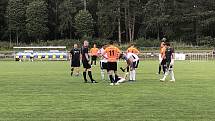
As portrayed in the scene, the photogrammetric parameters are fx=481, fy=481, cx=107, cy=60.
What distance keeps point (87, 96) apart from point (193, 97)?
3476 mm

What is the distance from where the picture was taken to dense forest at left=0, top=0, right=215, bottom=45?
87562 mm

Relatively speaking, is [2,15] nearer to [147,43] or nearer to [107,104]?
[147,43]

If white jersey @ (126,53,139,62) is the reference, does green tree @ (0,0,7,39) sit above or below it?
above

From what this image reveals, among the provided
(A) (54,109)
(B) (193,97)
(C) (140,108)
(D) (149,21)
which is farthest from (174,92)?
(D) (149,21)

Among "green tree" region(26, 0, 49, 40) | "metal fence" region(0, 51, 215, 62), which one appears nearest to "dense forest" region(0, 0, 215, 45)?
"green tree" region(26, 0, 49, 40)

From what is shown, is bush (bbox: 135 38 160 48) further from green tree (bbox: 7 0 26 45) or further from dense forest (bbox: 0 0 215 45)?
green tree (bbox: 7 0 26 45)

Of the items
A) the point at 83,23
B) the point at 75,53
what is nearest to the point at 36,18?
the point at 83,23

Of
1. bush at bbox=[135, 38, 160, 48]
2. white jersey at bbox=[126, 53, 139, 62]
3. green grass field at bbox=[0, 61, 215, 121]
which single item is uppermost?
bush at bbox=[135, 38, 160, 48]

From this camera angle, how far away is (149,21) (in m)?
87.7

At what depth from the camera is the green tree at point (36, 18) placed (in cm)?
8688

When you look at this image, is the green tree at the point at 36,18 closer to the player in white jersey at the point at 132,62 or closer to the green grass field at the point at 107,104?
the player in white jersey at the point at 132,62

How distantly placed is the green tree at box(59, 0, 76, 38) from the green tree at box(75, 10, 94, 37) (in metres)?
3.61

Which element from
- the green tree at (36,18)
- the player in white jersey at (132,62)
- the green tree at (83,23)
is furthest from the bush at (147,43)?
the player in white jersey at (132,62)

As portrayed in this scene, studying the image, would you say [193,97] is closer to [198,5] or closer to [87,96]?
[87,96]
